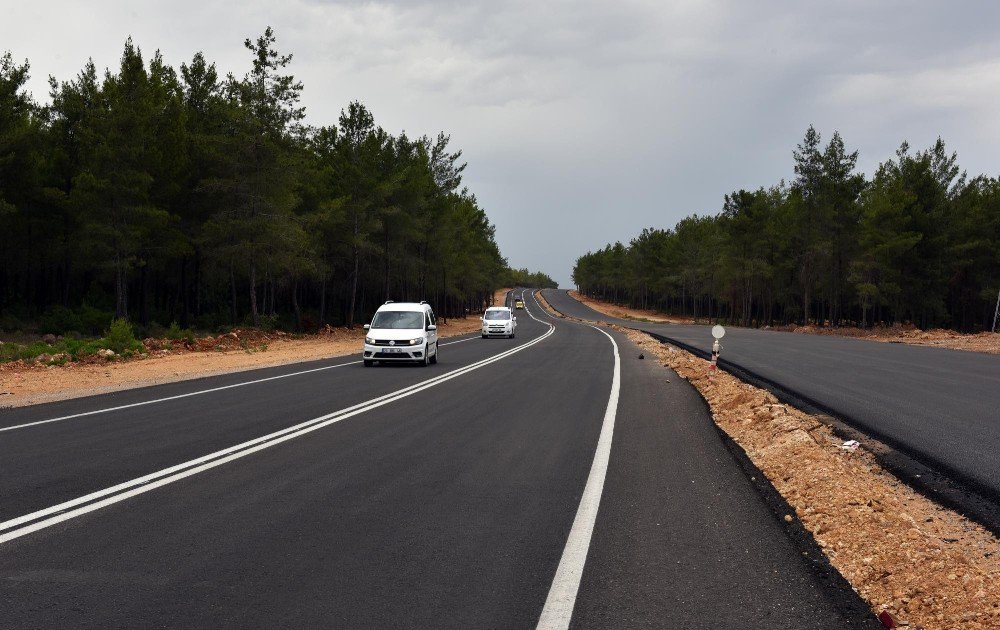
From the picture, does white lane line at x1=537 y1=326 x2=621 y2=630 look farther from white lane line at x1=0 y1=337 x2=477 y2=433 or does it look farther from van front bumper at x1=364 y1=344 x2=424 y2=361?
van front bumper at x1=364 y1=344 x2=424 y2=361

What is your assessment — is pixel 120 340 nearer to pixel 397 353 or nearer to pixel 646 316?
pixel 397 353

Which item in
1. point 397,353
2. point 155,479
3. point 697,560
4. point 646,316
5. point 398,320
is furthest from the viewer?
point 646,316

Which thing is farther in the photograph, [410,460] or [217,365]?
[217,365]

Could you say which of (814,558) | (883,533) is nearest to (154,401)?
(814,558)

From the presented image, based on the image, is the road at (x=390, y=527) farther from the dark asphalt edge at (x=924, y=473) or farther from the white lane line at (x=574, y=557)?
the dark asphalt edge at (x=924, y=473)

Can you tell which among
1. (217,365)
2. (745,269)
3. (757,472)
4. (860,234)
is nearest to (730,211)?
(745,269)

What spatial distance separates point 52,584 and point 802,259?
70985 mm

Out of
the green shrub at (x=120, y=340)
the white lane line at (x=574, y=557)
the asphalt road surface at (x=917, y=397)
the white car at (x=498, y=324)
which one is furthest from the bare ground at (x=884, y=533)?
the white car at (x=498, y=324)

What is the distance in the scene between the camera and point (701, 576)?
4.29m

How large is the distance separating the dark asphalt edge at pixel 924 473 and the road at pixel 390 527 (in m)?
1.71

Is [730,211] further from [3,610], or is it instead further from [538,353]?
[3,610]

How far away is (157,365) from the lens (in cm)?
2131

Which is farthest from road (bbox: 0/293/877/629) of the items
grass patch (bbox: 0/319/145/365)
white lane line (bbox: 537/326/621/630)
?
grass patch (bbox: 0/319/145/365)

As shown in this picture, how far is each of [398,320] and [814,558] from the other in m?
18.1
